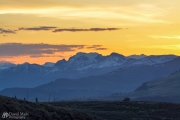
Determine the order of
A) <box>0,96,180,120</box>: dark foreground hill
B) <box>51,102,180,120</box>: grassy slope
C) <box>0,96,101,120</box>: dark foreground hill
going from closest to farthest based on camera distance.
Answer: <box>0,96,101,120</box>: dark foreground hill < <box>0,96,180,120</box>: dark foreground hill < <box>51,102,180,120</box>: grassy slope

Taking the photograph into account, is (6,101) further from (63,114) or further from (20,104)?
(63,114)

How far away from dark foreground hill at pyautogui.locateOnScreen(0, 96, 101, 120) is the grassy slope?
17.8 meters

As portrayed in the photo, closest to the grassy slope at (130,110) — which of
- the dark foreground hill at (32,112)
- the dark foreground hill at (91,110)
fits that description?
the dark foreground hill at (91,110)

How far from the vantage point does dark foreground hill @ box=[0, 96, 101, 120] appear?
51312 mm

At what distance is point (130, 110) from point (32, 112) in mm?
40315

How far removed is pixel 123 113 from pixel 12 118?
37824mm

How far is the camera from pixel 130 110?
89.9 meters

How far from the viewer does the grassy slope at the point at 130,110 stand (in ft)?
259

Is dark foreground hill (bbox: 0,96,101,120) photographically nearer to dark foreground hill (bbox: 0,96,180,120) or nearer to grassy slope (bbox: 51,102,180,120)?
dark foreground hill (bbox: 0,96,180,120)

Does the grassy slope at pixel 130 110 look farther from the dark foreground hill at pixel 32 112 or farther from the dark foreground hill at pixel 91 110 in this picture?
the dark foreground hill at pixel 32 112

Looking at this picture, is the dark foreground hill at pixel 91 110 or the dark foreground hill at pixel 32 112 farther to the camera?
the dark foreground hill at pixel 91 110

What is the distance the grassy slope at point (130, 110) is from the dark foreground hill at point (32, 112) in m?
17.8

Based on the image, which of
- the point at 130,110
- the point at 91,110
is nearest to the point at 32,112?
the point at 91,110

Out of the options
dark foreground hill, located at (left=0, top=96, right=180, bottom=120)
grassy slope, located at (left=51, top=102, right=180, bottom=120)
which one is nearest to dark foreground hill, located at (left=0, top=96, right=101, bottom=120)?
dark foreground hill, located at (left=0, top=96, right=180, bottom=120)
